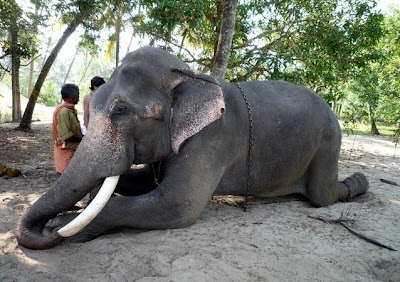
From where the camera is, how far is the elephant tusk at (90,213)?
2.56 metres

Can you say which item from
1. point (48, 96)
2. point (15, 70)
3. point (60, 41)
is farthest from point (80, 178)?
point (48, 96)

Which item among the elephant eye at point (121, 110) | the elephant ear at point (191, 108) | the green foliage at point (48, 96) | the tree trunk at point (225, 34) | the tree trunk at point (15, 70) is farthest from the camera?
the green foliage at point (48, 96)

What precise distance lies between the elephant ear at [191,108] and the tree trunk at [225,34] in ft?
9.85

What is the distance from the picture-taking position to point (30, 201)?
4.18m

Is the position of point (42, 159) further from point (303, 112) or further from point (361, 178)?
point (361, 178)

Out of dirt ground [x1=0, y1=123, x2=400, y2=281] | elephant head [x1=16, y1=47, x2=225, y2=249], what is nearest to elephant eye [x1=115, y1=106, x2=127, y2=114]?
elephant head [x1=16, y1=47, x2=225, y2=249]

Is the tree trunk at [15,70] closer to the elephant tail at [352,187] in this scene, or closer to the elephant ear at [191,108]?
the elephant ear at [191,108]

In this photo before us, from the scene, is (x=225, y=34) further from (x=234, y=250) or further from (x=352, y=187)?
(x=234, y=250)

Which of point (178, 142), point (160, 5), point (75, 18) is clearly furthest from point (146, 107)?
point (75, 18)

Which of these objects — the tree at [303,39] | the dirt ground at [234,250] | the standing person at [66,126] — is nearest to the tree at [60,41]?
the tree at [303,39]

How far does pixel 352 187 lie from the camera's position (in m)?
4.92

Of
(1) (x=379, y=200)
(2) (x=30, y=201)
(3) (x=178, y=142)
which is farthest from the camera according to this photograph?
(1) (x=379, y=200)

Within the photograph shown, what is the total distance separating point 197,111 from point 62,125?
1859mm

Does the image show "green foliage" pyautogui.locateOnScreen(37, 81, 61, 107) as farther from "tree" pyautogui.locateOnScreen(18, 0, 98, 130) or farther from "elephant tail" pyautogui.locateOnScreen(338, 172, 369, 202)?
"elephant tail" pyautogui.locateOnScreen(338, 172, 369, 202)
